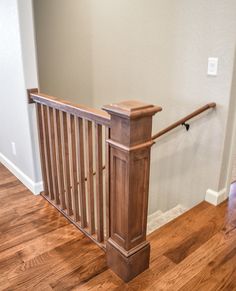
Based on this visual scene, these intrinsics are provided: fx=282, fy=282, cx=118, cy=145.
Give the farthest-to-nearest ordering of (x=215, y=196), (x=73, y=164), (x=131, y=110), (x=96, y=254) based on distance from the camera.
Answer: (x=215, y=196) < (x=73, y=164) < (x=96, y=254) < (x=131, y=110)

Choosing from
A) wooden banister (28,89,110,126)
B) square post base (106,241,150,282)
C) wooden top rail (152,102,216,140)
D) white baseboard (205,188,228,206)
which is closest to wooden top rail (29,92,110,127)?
wooden banister (28,89,110,126)

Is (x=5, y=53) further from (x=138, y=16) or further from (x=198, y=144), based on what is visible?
(x=198, y=144)

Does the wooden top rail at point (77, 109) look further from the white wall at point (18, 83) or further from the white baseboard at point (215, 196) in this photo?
the white baseboard at point (215, 196)

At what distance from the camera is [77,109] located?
1770 millimetres

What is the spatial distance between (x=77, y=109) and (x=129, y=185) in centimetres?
61

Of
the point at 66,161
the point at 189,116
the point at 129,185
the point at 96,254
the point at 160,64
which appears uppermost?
the point at 160,64

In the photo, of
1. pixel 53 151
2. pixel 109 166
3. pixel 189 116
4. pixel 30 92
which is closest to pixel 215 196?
pixel 189 116

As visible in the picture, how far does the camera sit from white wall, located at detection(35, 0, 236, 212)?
7.55ft

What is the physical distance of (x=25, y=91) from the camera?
232cm

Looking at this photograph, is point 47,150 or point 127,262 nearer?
point 127,262

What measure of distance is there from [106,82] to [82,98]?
1.16 feet

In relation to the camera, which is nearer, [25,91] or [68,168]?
[68,168]

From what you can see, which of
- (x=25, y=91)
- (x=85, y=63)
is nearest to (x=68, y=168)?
(x=25, y=91)

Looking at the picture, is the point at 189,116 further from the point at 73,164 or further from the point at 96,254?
the point at 96,254
